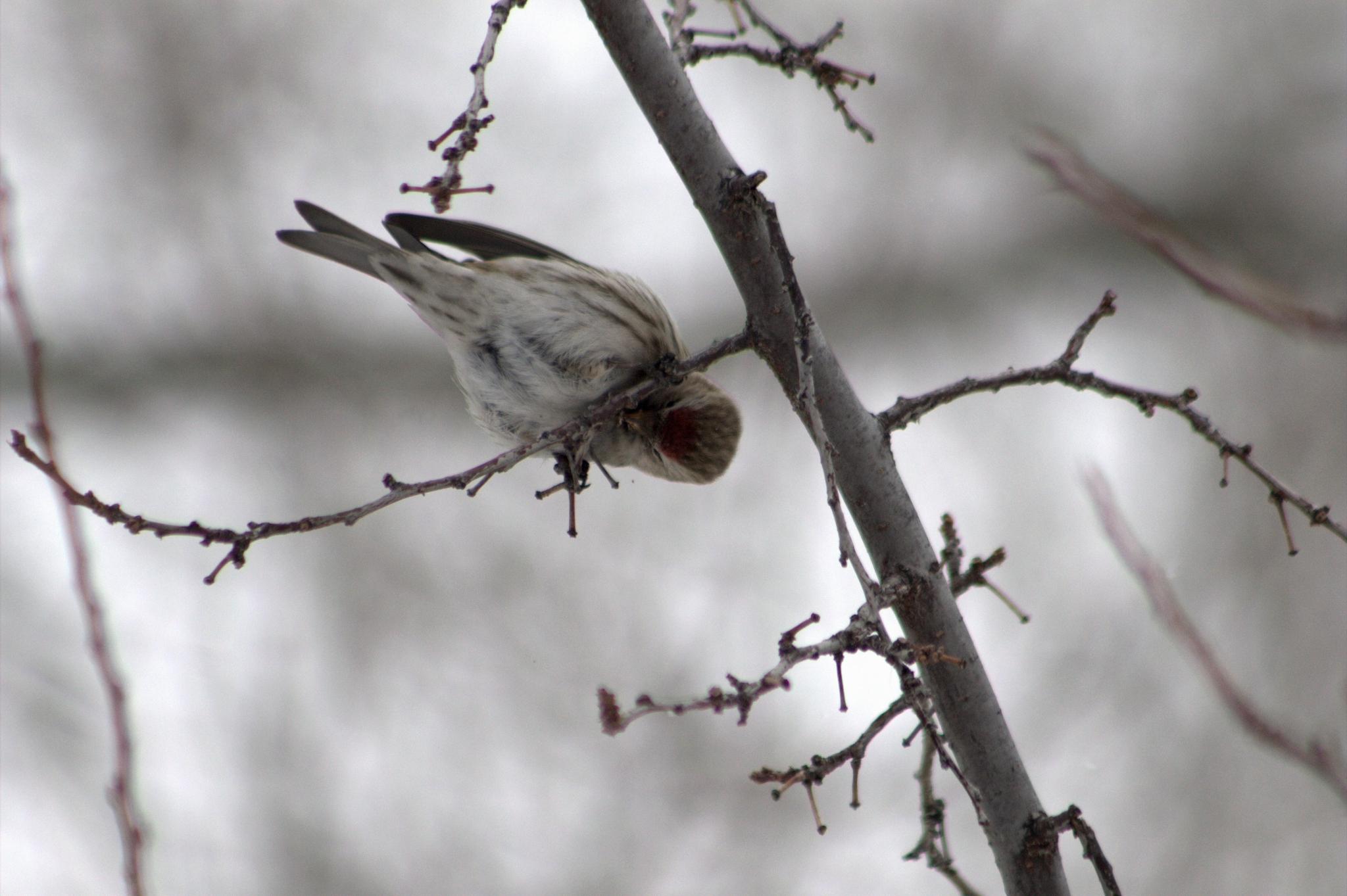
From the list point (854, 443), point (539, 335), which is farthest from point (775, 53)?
point (539, 335)

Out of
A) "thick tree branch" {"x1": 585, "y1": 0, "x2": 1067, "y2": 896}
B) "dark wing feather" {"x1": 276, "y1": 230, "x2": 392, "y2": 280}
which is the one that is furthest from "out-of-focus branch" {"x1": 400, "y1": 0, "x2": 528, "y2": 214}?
"dark wing feather" {"x1": 276, "y1": 230, "x2": 392, "y2": 280}

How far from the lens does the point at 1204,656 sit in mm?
1354

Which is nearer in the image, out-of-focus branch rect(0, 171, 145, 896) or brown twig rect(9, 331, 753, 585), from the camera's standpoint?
out-of-focus branch rect(0, 171, 145, 896)

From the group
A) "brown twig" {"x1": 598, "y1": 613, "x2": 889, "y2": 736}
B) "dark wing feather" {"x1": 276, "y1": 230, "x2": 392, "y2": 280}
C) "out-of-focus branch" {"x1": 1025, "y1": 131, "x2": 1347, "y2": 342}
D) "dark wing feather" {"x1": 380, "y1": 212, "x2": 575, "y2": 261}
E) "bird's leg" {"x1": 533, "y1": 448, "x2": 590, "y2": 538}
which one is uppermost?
"dark wing feather" {"x1": 380, "y1": 212, "x2": 575, "y2": 261}

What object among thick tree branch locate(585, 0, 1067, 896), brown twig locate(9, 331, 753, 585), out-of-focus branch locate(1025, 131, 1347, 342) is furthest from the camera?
thick tree branch locate(585, 0, 1067, 896)

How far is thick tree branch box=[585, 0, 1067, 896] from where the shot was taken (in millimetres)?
1812

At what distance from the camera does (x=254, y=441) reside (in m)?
6.95

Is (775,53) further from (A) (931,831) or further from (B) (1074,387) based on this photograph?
(A) (931,831)

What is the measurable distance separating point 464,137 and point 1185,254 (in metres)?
0.94

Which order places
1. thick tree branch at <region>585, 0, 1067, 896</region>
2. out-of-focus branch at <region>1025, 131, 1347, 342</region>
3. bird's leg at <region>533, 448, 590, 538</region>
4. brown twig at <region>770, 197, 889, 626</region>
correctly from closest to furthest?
out-of-focus branch at <region>1025, 131, 1347, 342</region>, brown twig at <region>770, 197, 889, 626</region>, thick tree branch at <region>585, 0, 1067, 896</region>, bird's leg at <region>533, 448, 590, 538</region>

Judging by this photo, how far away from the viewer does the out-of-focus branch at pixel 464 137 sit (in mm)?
1480

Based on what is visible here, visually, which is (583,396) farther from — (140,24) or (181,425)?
(140,24)

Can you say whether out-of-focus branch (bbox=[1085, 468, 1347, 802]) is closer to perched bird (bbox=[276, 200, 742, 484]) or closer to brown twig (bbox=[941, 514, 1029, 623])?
brown twig (bbox=[941, 514, 1029, 623])

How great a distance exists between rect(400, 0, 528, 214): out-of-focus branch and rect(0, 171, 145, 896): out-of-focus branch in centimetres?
58
